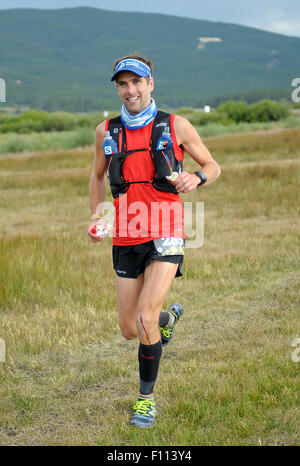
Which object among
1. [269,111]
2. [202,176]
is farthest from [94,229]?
[269,111]

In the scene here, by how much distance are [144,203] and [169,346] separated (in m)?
2.47

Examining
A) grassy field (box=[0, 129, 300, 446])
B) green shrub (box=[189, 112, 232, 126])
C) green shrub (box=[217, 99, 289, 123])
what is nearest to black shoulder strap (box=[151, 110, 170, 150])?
grassy field (box=[0, 129, 300, 446])

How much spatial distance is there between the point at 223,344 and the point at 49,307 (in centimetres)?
266

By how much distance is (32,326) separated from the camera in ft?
23.4

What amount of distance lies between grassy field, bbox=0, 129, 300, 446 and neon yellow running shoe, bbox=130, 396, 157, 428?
7 centimetres

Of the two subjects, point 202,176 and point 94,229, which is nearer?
point 202,176

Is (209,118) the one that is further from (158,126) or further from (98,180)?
(158,126)

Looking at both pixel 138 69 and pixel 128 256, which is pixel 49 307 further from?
pixel 138 69

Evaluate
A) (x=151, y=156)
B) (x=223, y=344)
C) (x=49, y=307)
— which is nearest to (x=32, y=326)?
(x=49, y=307)

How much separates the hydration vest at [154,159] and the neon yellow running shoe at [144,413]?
163 cm

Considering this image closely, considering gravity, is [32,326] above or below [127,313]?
below

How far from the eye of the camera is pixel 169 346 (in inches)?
259

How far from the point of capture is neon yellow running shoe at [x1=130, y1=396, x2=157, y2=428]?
4570 mm

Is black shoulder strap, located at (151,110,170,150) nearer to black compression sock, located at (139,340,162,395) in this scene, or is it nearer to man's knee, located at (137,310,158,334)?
man's knee, located at (137,310,158,334)
